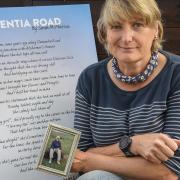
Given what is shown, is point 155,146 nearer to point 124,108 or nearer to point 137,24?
point 124,108

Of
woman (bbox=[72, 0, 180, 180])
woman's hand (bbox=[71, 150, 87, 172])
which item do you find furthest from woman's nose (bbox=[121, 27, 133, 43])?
woman's hand (bbox=[71, 150, 87, 172])

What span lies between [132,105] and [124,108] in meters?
0.04

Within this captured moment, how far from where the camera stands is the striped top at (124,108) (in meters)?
1.94

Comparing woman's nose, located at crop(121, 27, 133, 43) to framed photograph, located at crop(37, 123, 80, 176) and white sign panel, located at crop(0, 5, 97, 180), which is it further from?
white sign panel, located at crop(0, 5, 97, 180)

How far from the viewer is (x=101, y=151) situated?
6.71 ft

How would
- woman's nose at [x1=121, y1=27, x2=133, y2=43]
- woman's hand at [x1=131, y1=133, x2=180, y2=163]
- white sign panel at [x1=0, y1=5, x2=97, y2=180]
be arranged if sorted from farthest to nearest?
white sign panel at [x1=0, y1=5, x2=97, y2=180]
woman's nose at [x1=121, y1=27, x2=133, y2=43]
woman's hand at [x1=131, y1=133, x2=180, y2=163]

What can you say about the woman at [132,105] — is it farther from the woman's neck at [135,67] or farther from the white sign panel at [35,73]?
the white sign panel at [35,73]

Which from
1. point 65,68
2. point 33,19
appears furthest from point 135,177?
point 33,19

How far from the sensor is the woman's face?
193 centimetres

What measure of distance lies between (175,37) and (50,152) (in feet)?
4.56

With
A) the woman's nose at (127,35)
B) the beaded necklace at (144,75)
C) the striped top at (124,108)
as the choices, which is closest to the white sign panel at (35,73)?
the striped top at (124,108)

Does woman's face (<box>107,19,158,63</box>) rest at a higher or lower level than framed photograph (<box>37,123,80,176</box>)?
higher

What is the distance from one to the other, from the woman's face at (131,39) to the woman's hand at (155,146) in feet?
1.08

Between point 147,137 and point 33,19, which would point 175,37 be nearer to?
point 33,19
